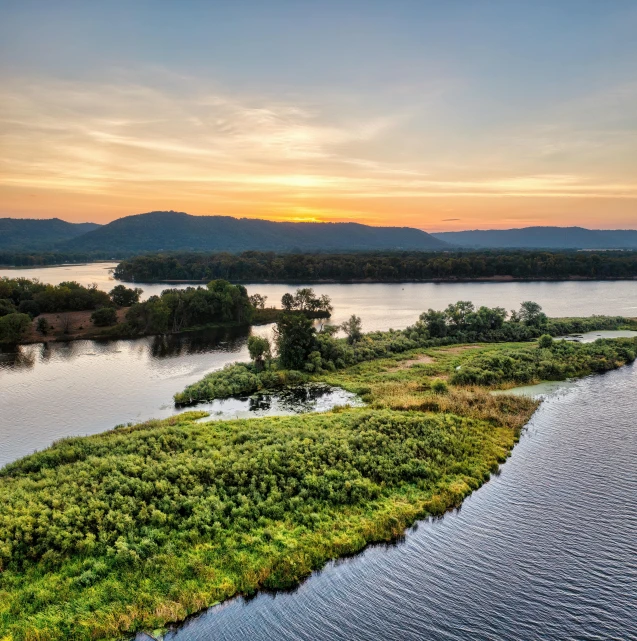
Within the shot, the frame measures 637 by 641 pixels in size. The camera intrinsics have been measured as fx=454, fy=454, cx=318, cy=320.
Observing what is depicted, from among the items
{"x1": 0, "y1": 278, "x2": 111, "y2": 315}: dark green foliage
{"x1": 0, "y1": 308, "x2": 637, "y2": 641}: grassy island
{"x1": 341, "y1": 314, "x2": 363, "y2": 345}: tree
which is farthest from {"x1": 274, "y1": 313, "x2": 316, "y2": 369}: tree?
{"x1": 0, "y1": 278, "x2": 111, "y2": 315}: dark green foliage

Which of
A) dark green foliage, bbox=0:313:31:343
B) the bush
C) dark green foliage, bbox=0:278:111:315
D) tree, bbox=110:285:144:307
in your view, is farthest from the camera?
tree, bbox=110:285:144:307

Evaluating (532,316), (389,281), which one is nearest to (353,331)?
(532,316)

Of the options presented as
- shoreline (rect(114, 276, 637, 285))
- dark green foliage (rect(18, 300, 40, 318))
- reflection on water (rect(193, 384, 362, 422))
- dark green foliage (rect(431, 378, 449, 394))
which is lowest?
reflection on water (rect(193, 384, 362, 422))

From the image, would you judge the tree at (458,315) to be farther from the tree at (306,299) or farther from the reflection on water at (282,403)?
the reflection on water at (282,403)

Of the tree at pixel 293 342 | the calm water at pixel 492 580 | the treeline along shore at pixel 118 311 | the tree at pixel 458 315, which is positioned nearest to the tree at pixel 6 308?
the treeline along shore at pixel 118 311

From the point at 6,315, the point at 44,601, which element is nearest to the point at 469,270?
the point at 6,315

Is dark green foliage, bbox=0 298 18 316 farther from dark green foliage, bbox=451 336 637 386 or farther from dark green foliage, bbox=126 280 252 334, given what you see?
dark green foliage, bbox=451 336 637 386

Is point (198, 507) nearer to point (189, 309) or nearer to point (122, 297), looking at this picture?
point (189, 309)
